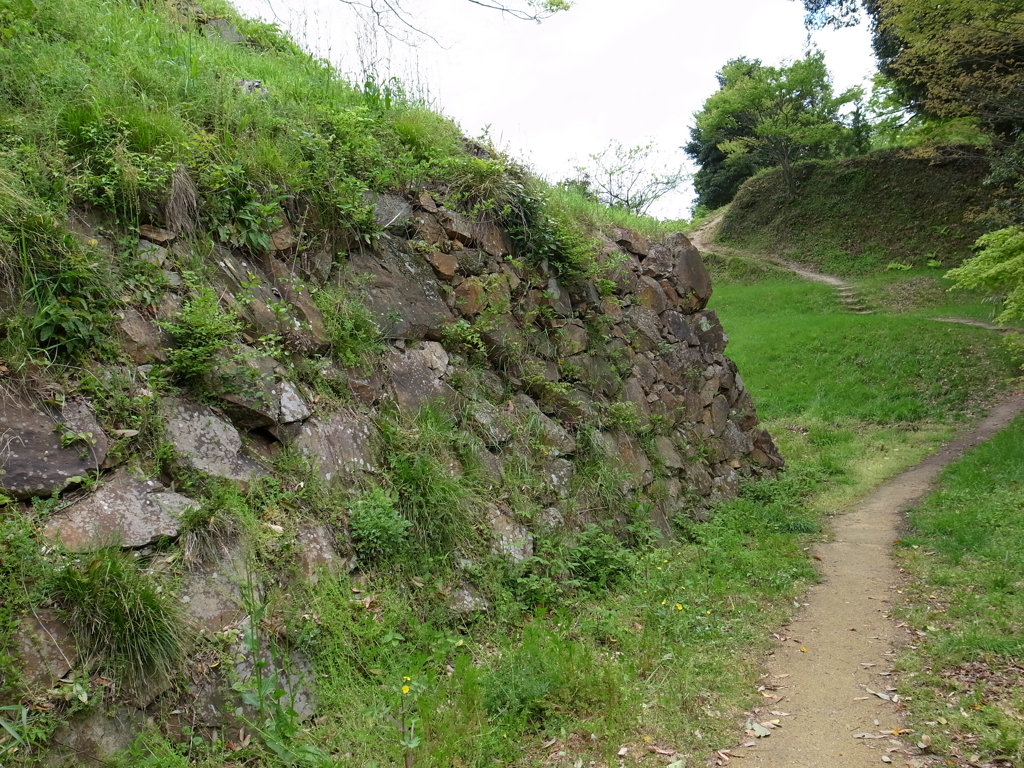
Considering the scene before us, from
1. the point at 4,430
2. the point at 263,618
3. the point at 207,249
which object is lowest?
the point at 263,618

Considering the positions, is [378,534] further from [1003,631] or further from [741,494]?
[741,494]

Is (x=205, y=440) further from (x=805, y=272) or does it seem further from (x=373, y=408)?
(x=805, y=272)

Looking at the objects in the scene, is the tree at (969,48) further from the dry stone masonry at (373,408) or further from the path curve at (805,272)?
the dry stone masonry at (373,408)

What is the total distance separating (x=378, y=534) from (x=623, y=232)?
6.54 metres

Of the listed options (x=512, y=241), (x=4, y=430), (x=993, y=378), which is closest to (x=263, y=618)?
(x=4, y=430)

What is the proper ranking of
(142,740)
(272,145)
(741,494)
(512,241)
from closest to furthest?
(142,740), (272,145), (512,241), (741,494)

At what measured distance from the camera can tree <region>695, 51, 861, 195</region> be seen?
91.7 feet

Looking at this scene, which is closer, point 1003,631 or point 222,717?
point 222,717

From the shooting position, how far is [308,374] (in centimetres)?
474

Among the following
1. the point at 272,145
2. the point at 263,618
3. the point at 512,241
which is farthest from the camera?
the point at 512,241

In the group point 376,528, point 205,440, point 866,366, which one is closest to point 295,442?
point 205,440

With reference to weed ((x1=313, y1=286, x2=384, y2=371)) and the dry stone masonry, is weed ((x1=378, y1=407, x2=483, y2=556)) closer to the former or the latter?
the dry stone masonry

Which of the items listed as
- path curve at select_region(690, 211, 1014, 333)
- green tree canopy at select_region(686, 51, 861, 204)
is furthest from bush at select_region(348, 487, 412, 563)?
green tree canopy at select_region(686, 51, 861, 204)

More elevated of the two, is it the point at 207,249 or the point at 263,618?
the point at 207,249
